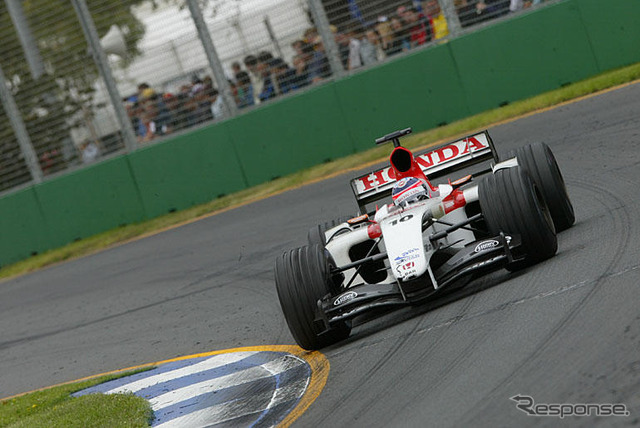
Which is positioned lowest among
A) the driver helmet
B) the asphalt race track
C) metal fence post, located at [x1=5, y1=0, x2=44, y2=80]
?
the asphalt race track

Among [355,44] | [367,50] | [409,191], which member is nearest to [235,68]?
[355,44]

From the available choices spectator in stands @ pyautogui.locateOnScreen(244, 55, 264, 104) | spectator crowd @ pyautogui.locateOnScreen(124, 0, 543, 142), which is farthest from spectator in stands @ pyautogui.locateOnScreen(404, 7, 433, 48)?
spectator in stands @ pyautogui.locateOnScreen(244, 55, 264, 104)

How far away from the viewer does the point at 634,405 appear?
4359 mm

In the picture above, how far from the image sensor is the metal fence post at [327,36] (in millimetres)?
16469

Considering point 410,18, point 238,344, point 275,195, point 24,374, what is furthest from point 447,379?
point 410,18

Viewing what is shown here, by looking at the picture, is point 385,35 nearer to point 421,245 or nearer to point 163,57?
point 163,57

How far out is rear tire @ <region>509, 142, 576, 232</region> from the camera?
8273 mm

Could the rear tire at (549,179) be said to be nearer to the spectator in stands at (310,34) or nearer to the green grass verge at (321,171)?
the green grass verge at (321,171)

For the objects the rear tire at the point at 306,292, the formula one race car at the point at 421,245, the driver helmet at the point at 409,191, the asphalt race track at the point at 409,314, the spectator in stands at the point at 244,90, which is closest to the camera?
the asphalt race track at the point at 409,314

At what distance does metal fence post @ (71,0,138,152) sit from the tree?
0.13 meters

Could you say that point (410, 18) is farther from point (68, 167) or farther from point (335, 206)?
point (68, 167)

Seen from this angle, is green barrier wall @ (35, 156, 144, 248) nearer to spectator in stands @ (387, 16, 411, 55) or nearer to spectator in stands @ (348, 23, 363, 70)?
spectator in stands @ (348, 23, 363, 70)

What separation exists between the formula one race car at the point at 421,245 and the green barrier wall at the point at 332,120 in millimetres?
7522

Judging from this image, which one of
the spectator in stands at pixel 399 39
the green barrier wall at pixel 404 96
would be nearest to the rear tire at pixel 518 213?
the green barrier wall at pixel 404 96
